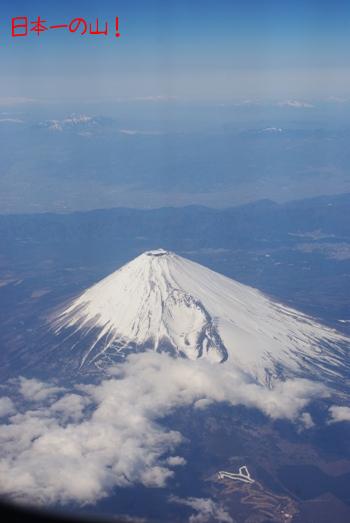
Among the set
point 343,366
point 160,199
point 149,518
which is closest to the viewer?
point 149,518

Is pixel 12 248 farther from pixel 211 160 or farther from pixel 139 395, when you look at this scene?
pixel 211 160

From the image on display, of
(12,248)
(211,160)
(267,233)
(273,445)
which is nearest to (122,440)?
(273,445)

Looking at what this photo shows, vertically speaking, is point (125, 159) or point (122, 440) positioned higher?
point (125, 159)

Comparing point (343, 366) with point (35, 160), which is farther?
point (35, 160)

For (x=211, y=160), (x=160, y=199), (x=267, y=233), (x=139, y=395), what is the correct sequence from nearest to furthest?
(x=139, y=395) < (x=267, y=233) < (x=160, y=199) < (x=211, y=160)

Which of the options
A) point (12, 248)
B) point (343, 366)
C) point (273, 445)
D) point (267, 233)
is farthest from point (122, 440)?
point (267, 233)

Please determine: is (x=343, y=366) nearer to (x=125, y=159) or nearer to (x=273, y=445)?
(x=273, y=445)
